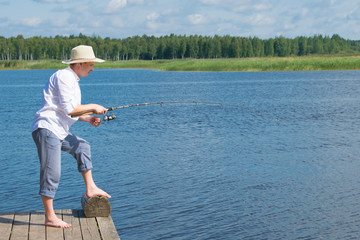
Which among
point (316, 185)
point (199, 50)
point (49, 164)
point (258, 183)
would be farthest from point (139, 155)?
point (199, 50)

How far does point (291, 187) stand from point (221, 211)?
2.03 meters

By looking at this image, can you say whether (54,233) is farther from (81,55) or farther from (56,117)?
(81,55)

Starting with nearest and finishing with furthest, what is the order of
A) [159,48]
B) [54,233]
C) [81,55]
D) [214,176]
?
[54,233] < [81,55] < [214,176] < [159,48]

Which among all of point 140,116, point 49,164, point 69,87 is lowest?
point 140,116

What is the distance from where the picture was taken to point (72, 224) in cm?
529

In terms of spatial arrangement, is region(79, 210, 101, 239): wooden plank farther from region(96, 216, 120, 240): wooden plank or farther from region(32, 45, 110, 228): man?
region(32, 45, 110, 228): man

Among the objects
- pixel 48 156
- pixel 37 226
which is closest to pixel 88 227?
pixel 37 226

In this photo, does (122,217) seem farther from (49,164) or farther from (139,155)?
(139,155)

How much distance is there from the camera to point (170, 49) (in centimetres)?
15000

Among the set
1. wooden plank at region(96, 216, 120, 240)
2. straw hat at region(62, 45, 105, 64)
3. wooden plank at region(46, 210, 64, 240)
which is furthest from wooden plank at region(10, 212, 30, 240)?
straw hat at region(62, 45, 105, 64)

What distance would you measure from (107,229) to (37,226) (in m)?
0.76

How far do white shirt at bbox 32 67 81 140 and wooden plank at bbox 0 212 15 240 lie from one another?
106 centimetres

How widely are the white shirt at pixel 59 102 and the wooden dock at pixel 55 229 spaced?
94 cm

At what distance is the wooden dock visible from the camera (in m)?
4.92
